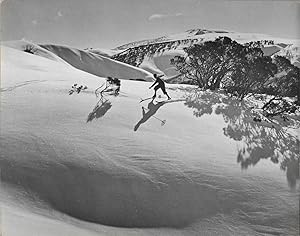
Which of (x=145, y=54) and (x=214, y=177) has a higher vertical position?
(x=145, y=54)

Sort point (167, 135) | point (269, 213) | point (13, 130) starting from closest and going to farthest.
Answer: point (269, 213)
point (167, 135)
point (13, 130)

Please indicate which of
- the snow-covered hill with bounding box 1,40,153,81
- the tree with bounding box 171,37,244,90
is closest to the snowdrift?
the snow-covered hill with bounding box 1,40,153,81

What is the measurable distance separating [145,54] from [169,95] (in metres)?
0.22

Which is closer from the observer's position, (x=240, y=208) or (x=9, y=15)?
(x=240, y=208)

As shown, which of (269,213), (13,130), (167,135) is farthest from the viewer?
(13,130)

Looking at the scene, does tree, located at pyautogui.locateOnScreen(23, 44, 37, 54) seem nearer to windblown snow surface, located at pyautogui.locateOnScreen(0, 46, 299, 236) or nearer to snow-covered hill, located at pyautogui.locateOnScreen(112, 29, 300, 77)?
windblown snow surface, located at pyautogui.locateOnScreen(0, 46, 299, 236)

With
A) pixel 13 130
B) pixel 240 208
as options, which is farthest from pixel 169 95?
pixel 13 130

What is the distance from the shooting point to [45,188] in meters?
2.13

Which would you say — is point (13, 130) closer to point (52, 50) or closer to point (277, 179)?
point (52, 50)

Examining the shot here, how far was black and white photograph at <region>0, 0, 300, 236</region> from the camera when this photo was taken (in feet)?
6.47

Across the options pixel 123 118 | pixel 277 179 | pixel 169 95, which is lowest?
pixel 277 179

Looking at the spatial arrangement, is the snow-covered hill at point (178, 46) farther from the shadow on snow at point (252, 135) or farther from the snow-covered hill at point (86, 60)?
the shadow on snow at point (252, 135)

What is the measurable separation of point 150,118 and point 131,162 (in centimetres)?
22

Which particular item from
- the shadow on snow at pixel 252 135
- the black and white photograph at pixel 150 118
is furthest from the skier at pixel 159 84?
the shadow on snow at pixel 252 135
